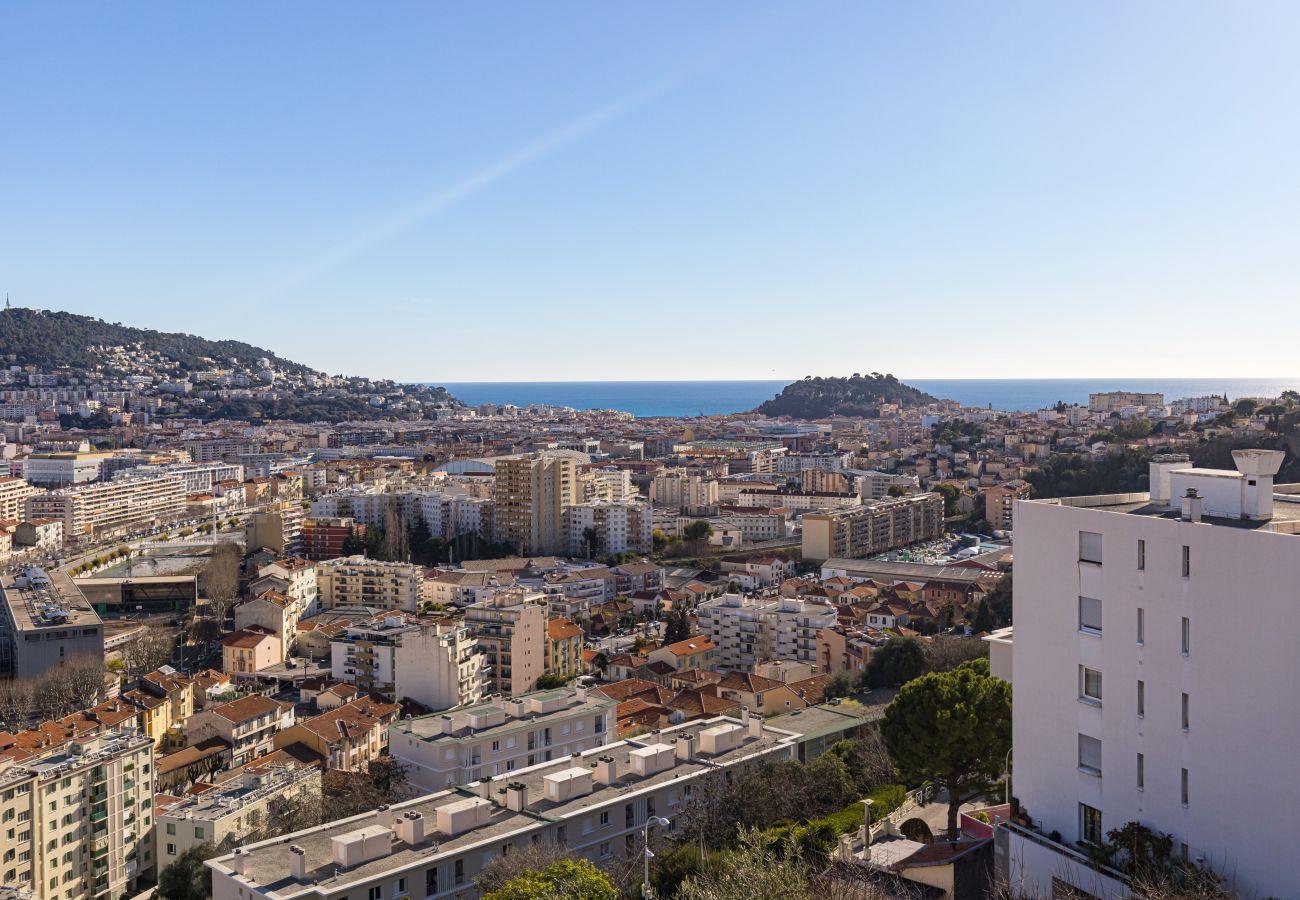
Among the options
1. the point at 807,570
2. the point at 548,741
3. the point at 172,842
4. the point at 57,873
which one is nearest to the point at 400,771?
the point at 548,741

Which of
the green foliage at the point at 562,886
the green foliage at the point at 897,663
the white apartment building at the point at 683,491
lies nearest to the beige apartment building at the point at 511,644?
the green foliage at the point at 897,663

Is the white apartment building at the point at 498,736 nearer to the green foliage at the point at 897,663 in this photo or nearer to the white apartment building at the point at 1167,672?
the green foliage at the point at 897,663

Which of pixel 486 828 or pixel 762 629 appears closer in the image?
pixel 486 828

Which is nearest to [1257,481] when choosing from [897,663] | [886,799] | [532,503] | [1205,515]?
[1205,515]

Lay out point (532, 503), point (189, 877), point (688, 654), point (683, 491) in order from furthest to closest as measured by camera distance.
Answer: point (683, 491) < point (532, 503) < point (688, 654) < point (189, 877)

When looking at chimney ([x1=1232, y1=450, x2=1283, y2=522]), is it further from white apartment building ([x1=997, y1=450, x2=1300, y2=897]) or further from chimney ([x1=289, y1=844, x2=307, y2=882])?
chimney ([x1=289, y1=844, x2=307, y2=882])

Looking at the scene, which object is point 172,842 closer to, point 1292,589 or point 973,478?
point 1292,589

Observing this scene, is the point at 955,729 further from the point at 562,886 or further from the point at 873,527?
the point at 873,527
